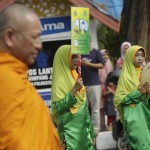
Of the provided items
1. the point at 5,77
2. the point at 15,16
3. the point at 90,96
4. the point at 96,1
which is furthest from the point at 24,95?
the point at 96,1

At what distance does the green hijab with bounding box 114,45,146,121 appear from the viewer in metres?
8.01

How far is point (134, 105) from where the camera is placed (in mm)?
7895

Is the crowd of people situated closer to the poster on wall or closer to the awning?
the awning

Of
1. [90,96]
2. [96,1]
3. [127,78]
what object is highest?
[96,1]

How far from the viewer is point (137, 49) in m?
8.20

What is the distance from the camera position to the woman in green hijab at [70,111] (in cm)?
761

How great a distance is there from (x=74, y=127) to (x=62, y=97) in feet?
1.24

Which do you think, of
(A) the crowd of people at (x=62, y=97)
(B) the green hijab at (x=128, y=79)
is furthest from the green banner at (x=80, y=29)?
(B) the green hijab at (x=128, y=79)

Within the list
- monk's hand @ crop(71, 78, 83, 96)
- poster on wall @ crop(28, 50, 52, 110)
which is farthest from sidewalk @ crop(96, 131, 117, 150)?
monk's hand @ crop(71, 78, 83, 96)

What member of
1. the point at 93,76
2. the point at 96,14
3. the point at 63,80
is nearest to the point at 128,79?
the point at 63,80

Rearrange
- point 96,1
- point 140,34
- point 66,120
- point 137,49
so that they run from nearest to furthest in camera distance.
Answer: point 66,120 → point 137,49 → point 96,1 → point 140,34

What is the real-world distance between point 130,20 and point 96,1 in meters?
2.80

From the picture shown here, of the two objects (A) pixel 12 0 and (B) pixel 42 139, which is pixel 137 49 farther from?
(B) pixel 42 139

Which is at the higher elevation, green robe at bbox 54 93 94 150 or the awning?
the awning
